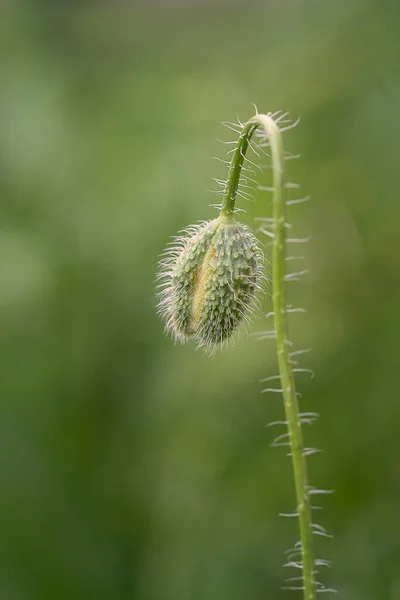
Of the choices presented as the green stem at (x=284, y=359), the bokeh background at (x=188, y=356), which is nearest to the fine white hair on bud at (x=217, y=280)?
the green stem at (x=284, y=359)

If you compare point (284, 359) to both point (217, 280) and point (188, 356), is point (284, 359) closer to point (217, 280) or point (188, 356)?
point (217, 280)

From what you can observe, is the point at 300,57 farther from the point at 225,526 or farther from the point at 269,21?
the point at 225,526

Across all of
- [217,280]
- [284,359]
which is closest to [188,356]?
[217,280]

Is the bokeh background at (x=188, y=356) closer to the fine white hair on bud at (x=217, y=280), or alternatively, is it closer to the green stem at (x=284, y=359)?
the fine white hair on bud at (x=217, y=280)

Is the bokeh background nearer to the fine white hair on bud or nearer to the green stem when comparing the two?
the fine white hair on bud

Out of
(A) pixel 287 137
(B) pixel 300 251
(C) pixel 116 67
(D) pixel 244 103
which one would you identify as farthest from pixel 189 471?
(C) pixel 116 67

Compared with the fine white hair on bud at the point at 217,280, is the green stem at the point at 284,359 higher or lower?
lower

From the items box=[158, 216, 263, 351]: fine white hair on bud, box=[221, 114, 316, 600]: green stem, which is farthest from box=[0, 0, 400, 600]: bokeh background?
box=[221, 114, 316, 600]: green stem
